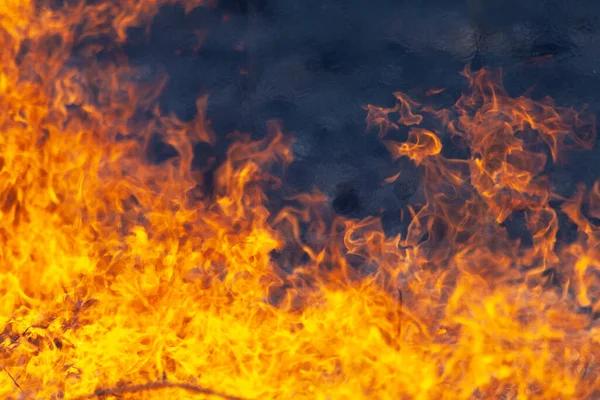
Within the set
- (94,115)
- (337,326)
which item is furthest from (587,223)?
(94,115)

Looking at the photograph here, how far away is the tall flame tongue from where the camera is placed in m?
4.53

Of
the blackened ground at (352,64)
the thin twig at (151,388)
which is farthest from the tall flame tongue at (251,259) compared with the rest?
the blackened ground at (352,64)

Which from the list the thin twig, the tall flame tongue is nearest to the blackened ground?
the tall flame tongue

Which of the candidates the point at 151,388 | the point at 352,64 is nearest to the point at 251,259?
the point at 151,388

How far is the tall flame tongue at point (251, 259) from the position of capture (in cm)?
453

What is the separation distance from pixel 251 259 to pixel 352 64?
1.56 meters

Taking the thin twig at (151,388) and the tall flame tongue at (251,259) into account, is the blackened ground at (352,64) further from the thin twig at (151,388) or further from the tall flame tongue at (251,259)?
the thin twig at (151,388)

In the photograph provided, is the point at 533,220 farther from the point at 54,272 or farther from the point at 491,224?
the point at 54,272

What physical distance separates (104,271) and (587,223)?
3.41 metres

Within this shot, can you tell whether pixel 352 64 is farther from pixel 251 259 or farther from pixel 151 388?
pixel 151 388

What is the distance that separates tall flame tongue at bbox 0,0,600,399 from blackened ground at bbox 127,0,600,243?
0.43ft

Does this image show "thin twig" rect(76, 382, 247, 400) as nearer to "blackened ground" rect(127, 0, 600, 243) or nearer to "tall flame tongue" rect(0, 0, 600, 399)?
"tall flame tongue" rect(0, 0, 600, 399)

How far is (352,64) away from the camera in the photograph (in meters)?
4.94

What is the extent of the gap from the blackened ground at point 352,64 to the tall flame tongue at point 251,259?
0.43ft
